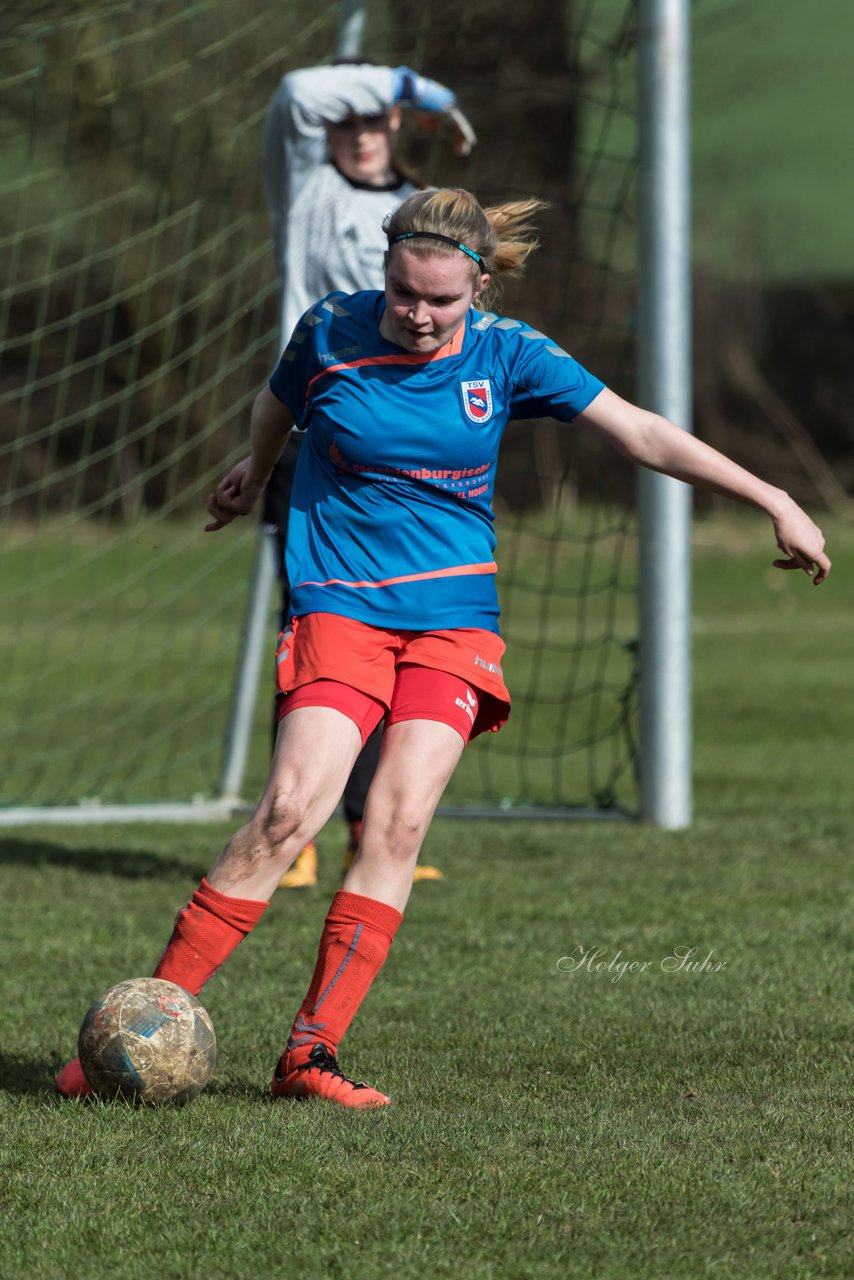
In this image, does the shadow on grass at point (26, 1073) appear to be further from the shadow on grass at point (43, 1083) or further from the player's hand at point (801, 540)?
the player's hand at point (801, 540)

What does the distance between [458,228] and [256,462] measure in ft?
2.50

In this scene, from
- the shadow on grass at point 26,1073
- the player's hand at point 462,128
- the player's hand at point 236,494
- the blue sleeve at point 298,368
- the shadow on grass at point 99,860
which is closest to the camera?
the shadow on grass at point 26,1073

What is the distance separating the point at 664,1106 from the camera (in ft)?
11.0

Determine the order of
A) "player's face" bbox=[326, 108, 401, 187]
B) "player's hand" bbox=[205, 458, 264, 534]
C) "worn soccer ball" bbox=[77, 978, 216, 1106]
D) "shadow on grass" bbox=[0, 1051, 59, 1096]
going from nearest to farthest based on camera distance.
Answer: "worn soccer ball" bbox=[77, 978, 216, 1106] → "shadow on grass" bbox=[0, 1051, 59, 1096] → "player's hand" bbox=[205, 458, 264, 534] → "player's face" bbox=[326, 108, 401, 187]

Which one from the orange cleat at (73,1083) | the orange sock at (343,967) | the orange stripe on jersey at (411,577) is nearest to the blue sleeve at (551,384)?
the orange stripe on jersey at (411,577)

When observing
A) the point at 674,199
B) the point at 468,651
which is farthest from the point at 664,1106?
the point at 674,199

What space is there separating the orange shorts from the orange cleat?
85 centimetres

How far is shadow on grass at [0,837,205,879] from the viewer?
615 centimetres

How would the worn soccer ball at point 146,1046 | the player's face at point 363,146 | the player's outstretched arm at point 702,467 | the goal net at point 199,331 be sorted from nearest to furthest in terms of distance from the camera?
the worn soccer ball at point 146,1046
the player's outstretched arm at point 702,467
the player's face at point 363,146
the goal net at point 199,331

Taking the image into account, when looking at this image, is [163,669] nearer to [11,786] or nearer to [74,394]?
[11,786]

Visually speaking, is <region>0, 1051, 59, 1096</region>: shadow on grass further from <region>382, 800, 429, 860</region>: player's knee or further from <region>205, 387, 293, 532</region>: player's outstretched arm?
<region>205, 387, 293, 532</region>: player's outstretched arm

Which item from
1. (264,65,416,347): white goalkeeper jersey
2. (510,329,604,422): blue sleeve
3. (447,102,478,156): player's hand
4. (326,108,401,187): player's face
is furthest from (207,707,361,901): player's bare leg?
(447,102,478,156): player's hand

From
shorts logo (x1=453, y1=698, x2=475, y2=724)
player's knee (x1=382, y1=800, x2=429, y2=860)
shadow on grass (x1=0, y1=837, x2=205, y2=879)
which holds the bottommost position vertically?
shadow on grass (x1=0, y1=837, x2=205, y2=879)

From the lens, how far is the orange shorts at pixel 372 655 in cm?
350
